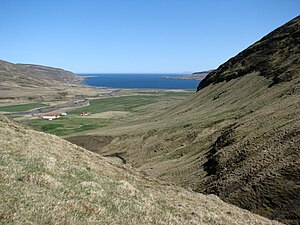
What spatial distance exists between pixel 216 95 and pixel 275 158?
6273 cm

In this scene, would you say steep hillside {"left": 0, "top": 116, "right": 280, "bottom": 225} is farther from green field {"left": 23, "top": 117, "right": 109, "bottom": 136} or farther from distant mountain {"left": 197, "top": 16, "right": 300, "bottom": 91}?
green field {"left": 23, "top": 117, "right": 109, "bottom": 136}

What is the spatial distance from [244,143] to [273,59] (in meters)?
58.7

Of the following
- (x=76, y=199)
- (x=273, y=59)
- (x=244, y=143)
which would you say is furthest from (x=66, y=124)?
(x=76, y=199)

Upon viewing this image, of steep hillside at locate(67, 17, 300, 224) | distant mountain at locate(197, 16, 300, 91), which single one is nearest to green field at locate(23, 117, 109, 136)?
steep hillside at locate(67, 17, 300, 224)

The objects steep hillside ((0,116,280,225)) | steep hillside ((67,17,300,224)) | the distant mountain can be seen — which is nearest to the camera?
steep hillside ((0,116,280,225))

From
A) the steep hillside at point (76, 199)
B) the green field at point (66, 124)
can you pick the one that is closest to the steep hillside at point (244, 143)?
the steep hillside at point (76, 199)

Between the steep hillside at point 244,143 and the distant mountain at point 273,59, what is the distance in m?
0.38

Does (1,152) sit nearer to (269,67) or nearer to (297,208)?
(297,208)

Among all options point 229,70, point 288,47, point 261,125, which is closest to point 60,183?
point 261,125

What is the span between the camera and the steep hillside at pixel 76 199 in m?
12.3

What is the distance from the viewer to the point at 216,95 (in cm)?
9544

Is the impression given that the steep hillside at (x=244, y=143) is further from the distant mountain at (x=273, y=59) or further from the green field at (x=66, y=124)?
the green field at (x=66, y=124)

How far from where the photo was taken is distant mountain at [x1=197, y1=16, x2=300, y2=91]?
77.3 meters

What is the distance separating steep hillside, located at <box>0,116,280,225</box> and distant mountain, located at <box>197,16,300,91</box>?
57758 millimetres
